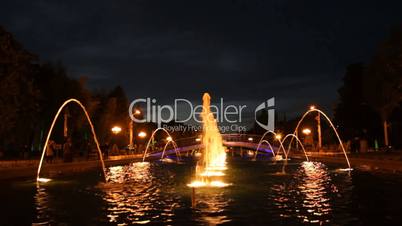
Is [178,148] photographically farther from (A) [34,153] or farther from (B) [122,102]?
(A) [34,153]

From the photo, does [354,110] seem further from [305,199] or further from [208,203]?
[208,203]

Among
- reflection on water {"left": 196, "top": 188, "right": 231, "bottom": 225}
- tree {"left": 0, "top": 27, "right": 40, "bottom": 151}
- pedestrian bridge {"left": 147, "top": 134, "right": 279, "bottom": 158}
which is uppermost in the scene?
tree {"left": 0, "top": 27, "right": 40, "bottom": 151}

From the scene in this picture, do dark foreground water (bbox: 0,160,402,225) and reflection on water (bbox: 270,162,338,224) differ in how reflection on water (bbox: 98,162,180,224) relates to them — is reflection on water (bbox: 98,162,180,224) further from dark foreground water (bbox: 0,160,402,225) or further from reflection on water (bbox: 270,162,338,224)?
reflection on water (bbox: 270,162,338,224)

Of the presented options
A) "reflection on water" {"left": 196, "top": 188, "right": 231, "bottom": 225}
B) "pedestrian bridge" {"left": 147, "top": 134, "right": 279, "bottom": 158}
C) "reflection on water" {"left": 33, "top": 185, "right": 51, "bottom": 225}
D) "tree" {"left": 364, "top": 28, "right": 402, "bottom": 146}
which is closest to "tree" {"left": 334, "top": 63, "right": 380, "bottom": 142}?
"pedestrian bridge" {"left": 147, "top": 134, "right": 279, "bottom": 158}

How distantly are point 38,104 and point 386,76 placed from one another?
36.2m

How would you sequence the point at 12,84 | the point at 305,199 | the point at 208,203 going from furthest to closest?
the point at 12,84 < the point at 305,199 < the point at 208,203

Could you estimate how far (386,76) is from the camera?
48.2 metres

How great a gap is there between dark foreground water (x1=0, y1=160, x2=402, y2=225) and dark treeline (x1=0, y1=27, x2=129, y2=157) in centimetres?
1735

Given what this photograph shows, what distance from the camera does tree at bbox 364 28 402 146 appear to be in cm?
4406

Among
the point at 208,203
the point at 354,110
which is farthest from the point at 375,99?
the point at 208,203

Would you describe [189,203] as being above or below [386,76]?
below

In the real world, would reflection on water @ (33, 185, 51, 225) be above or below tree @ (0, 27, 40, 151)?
below

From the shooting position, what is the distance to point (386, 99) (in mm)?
51625

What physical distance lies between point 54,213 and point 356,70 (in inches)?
2794
